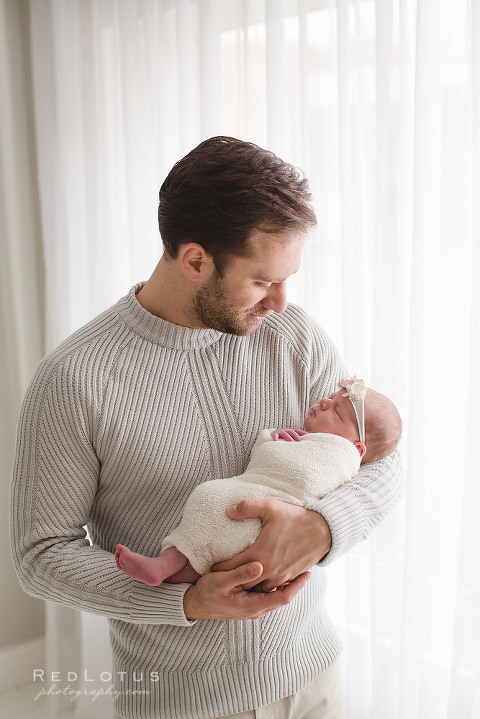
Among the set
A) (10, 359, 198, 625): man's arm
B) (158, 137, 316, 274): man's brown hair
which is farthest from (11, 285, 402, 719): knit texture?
(158, 137, 316, 274): man's brown hair

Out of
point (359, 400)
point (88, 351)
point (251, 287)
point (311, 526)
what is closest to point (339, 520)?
point (311, 526)

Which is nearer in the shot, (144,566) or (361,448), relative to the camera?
(144,566)

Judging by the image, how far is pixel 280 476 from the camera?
133 cm

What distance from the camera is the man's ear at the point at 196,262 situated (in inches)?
53.9

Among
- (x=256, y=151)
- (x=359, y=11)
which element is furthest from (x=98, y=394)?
(x=359, y=11)

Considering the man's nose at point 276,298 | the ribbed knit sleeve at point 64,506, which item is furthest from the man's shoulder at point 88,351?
the man's nose at point 276,298

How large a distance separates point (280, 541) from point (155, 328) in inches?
20.3

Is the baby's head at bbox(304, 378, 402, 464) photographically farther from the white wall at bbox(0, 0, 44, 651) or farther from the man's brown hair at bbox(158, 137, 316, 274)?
the white wall at bbox(0, 0, 44, 651)

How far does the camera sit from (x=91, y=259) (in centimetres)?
258

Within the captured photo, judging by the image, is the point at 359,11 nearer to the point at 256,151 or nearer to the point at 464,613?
the point at 256,151

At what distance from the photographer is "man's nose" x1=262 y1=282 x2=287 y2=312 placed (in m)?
1.40

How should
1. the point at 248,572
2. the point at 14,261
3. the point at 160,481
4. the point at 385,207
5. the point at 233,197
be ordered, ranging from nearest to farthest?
the point at 248,572 → the point at 233,197 → the point at 160,481 → the point at 385,207 → the point at 14,261

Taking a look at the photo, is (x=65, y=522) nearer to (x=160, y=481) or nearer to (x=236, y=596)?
(x=160, y=481)

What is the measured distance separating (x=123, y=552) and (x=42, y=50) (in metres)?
2.08
